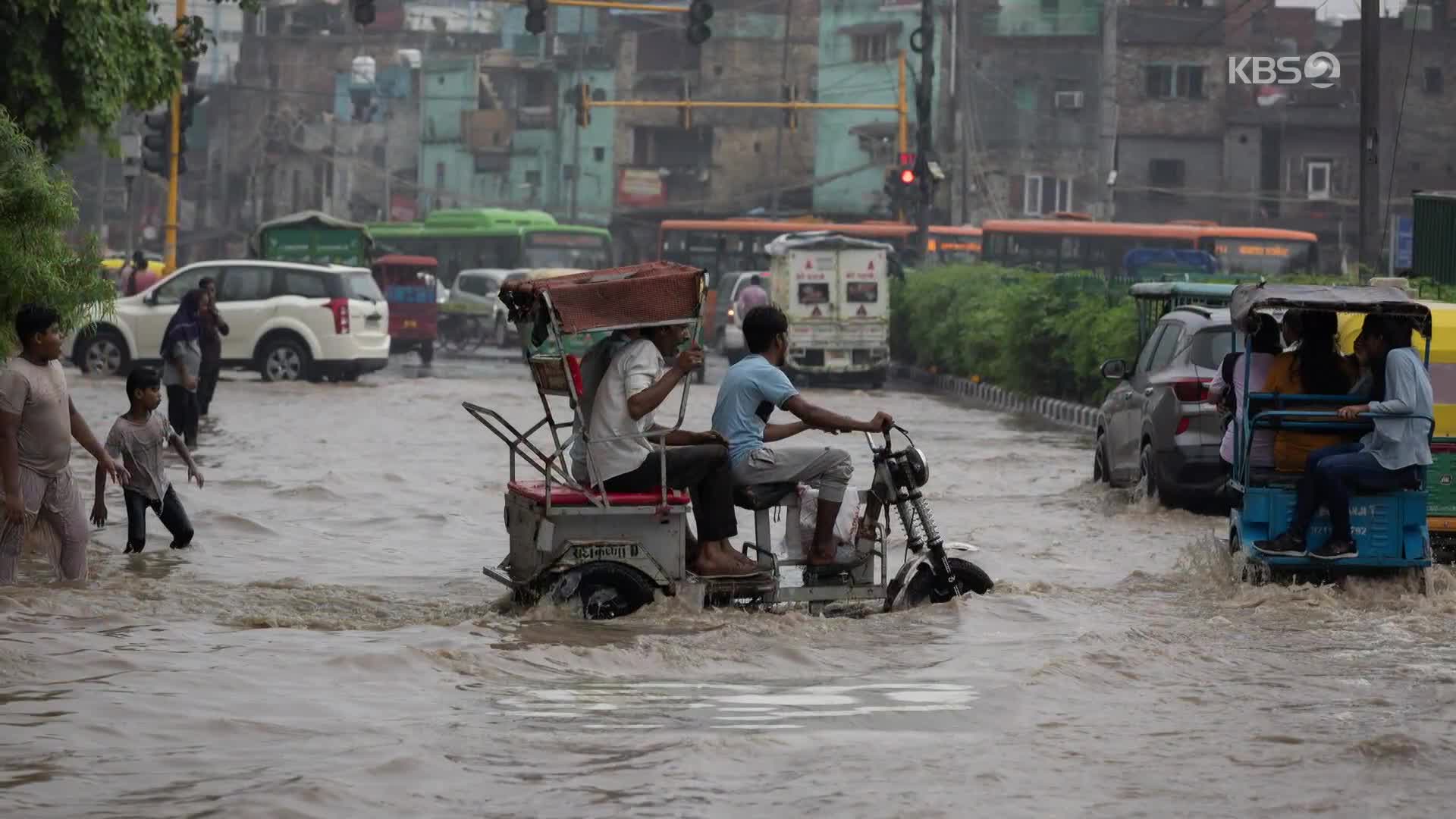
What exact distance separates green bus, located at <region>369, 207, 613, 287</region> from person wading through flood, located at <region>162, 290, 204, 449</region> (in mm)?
35459

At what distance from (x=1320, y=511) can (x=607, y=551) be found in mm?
3859

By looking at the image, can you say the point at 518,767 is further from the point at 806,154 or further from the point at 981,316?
the point at 806,154

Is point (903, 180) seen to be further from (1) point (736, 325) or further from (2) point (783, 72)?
(2) point (783, 72)

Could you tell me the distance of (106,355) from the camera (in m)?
30.2

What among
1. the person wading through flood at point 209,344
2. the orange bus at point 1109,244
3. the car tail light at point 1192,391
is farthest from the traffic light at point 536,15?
the orange bus at point 1109,244

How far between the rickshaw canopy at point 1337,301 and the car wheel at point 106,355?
21.5m

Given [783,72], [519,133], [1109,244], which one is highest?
[783,72]

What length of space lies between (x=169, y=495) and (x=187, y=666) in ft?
12.9

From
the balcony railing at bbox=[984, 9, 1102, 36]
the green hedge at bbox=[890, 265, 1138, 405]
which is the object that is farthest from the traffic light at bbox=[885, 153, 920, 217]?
the balcony railing at bbox=[984, 9, 1102, 36]

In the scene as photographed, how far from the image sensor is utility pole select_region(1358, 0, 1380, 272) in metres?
22.0

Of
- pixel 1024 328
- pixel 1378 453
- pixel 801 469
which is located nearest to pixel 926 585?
pixel 801 469

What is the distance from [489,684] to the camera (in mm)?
8742

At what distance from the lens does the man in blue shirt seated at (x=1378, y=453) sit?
1095 cm

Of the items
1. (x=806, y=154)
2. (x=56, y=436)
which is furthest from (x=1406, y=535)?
(x=806, y=154)
